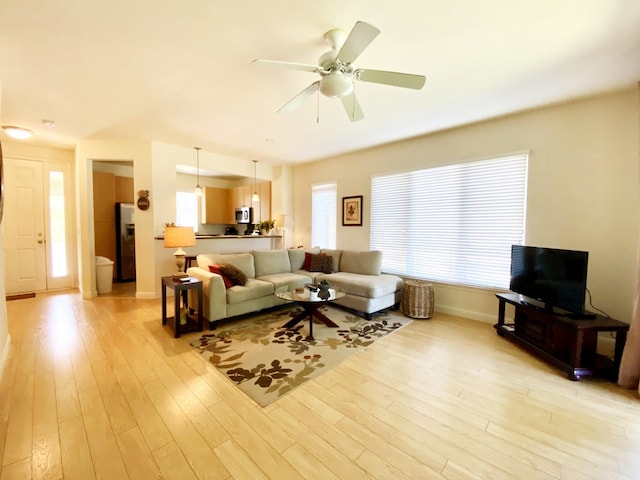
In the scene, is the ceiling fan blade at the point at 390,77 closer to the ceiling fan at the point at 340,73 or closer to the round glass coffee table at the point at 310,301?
the ceiling fan at the point at 340,73

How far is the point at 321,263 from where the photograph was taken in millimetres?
4828

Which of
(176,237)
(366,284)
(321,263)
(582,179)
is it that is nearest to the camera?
(582,179)

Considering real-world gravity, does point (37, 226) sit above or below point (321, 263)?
above

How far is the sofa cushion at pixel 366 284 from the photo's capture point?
3.75 metres

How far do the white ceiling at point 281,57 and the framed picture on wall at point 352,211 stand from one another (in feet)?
5.73

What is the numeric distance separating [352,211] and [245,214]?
3.06 m

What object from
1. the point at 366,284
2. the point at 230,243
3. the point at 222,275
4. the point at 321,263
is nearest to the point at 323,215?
the point at 321,263

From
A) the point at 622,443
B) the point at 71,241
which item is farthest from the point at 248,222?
the point at 622,443

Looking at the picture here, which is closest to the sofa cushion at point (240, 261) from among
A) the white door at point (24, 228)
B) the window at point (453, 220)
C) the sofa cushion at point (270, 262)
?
the sofa cushion at point (270, 262)

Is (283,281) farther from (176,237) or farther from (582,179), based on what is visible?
(582,179)

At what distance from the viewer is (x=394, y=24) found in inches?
74.3

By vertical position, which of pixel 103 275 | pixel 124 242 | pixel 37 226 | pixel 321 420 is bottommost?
pixel 321 420

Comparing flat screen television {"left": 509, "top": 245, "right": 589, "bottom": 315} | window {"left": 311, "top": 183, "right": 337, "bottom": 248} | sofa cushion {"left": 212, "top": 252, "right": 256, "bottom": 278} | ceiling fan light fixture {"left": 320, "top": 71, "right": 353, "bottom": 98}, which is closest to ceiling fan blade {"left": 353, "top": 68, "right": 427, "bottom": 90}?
ceiling fan light fixture {"left": 320, "top": 71, "right": 353, "bottom": 98}

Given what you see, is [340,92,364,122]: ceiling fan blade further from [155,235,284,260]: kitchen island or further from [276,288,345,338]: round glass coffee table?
[155,235,284,260]: kitchen island
